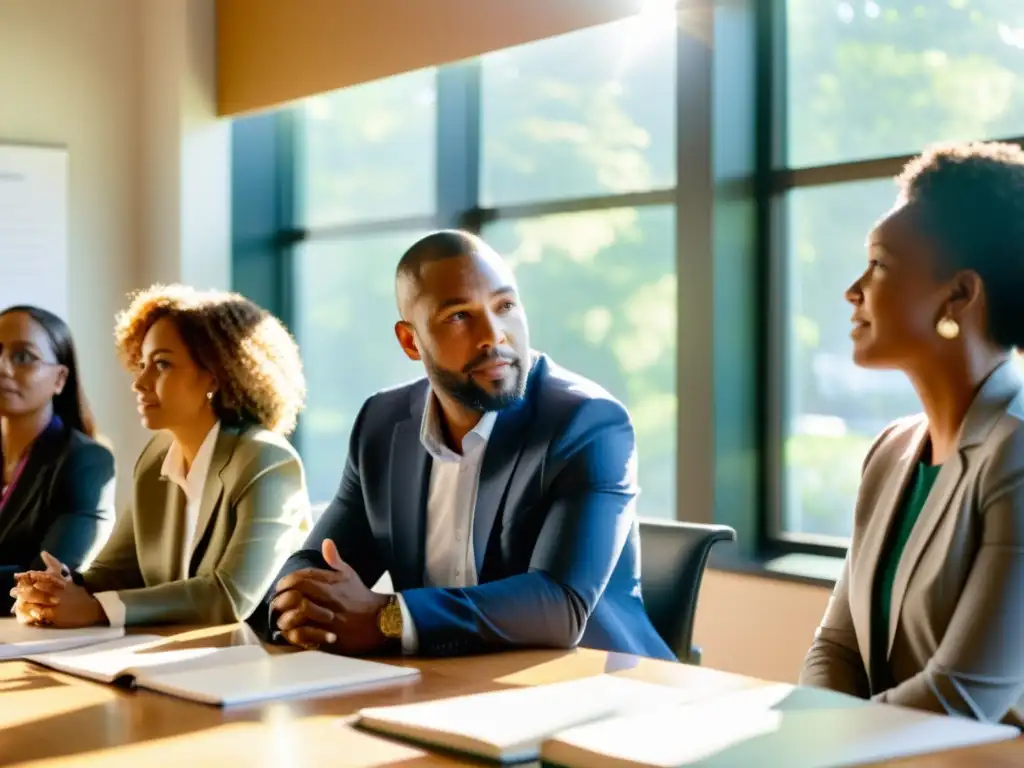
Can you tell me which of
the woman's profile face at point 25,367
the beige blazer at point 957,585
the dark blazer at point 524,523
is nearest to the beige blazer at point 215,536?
the dark blazer at point 524,523

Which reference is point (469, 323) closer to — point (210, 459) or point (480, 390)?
point (480, 390)

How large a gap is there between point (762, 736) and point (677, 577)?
3.39 feet

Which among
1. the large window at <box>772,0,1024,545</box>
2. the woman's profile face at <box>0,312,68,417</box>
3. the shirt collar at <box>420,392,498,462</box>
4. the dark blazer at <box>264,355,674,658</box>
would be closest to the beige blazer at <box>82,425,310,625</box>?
the dark blazer at <box>264,355,674,658</box>

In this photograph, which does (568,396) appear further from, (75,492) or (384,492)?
(75,492)

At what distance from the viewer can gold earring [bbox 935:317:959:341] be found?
81.1 inches

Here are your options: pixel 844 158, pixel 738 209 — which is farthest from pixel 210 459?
pixel 844 158

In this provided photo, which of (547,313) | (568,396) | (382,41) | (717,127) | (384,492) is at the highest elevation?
(382,41)

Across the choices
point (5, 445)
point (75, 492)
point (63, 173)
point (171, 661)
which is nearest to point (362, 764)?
point (171, 661)

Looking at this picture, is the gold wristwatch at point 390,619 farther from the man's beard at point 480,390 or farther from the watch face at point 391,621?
the man's beard at point 480,390

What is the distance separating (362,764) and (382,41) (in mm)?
3686

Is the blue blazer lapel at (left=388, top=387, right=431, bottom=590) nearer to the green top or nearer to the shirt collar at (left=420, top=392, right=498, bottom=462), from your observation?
the shirt collar at (left=420, top=392, right=498, bottom=462)

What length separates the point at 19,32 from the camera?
18.0 feet

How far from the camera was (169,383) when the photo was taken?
→ 3074 millimetres

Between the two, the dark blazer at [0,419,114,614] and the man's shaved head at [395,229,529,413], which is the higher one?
the man's shaved head at [395,229,529,413]
